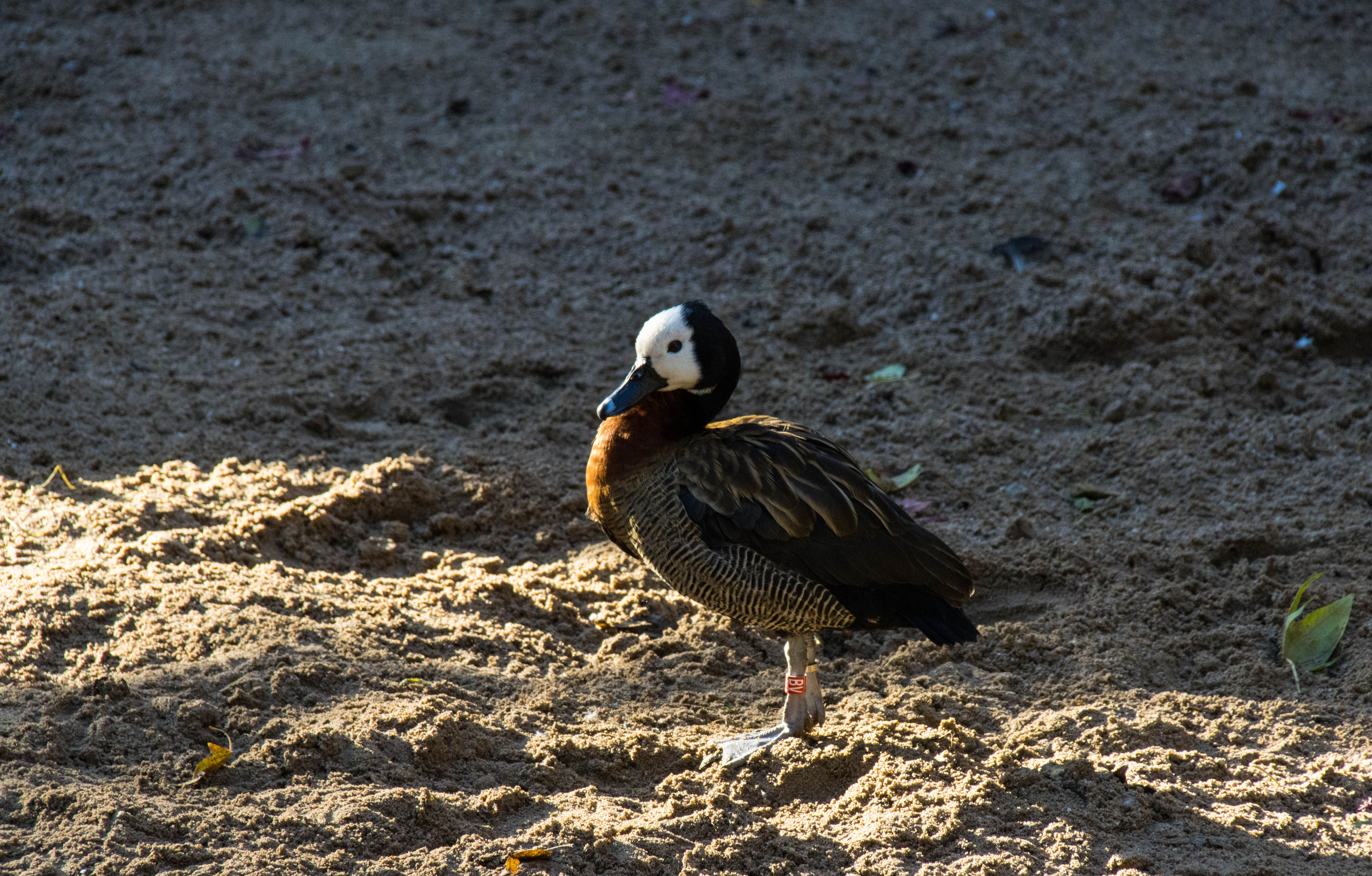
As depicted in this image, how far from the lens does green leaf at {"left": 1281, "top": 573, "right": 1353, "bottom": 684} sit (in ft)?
12.1

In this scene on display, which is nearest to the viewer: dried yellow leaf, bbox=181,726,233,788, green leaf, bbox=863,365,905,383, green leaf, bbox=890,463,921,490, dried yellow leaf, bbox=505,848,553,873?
dried yellow leaf, bbox=505,848,553,873

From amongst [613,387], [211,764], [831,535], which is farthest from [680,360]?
[613,387]

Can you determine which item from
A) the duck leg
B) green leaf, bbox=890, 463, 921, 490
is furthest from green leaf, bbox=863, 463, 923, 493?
the duck leg

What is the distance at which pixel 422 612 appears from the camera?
160 inches

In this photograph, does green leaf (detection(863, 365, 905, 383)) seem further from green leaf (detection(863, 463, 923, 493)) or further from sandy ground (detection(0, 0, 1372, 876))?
green leaf (detection(863, 463, 923, 493))

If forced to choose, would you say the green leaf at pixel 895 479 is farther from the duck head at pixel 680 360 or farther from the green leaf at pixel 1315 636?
the green leaf at pixel 1315 636

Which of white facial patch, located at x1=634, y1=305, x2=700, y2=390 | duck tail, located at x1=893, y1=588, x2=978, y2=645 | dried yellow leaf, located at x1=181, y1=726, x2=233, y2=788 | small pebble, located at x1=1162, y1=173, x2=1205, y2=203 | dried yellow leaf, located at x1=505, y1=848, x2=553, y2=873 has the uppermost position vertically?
small pebble, located at x1=1162, y1=173, x2=1205, y2=203

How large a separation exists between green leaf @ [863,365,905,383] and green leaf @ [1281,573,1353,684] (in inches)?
82.8

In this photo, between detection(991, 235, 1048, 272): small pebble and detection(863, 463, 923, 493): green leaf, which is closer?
detection(863, 463, 923, 493): green leaf

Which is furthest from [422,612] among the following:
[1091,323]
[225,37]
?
[225,37]

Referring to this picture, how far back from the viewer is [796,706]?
3.54 metres

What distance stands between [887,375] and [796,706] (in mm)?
2322

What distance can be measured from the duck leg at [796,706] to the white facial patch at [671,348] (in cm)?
84

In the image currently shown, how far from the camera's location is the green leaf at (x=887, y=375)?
216 inches
